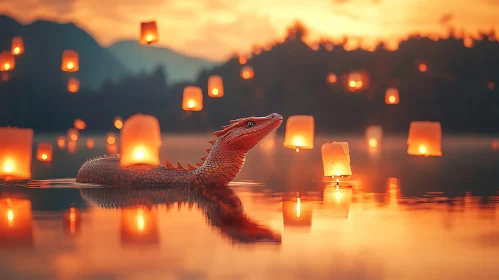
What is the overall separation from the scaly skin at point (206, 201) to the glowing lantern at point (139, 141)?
64 cm

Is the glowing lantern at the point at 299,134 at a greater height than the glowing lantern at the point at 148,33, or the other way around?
the glowing lantern at the point at 148,33

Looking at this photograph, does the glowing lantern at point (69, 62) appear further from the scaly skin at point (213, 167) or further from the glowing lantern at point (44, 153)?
the scaly skin at point (213, 167)

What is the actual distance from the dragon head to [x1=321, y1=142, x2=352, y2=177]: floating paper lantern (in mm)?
1029

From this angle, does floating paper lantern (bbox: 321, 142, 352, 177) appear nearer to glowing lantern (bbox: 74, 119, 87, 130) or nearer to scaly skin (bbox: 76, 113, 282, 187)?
scaly skin (bbox: 76, 113, 282, 187)

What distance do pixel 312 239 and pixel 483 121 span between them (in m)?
59.2

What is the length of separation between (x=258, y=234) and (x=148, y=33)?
1486 cm

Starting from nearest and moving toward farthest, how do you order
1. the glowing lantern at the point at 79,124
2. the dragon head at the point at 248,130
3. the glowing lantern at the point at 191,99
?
the dragon head at the point at 248,130 → the glowing lantern at the point at 191,99 → the glowing lantern at the point at 79,124

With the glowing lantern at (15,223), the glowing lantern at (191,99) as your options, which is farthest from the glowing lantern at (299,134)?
the glowing lantern at (191,99)

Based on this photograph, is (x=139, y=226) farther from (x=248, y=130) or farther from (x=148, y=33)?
(x=148, y=33)

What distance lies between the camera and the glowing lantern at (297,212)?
10.5m

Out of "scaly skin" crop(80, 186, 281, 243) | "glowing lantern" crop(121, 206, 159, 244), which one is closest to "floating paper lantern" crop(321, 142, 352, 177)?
"scaly skin" crop(80, 186, 281, 243)

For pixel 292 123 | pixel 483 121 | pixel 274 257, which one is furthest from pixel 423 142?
pixel 483 121

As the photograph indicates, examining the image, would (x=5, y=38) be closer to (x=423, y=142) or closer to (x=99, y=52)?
(x=99, y=52)

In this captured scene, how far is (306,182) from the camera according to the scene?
58.9ft
